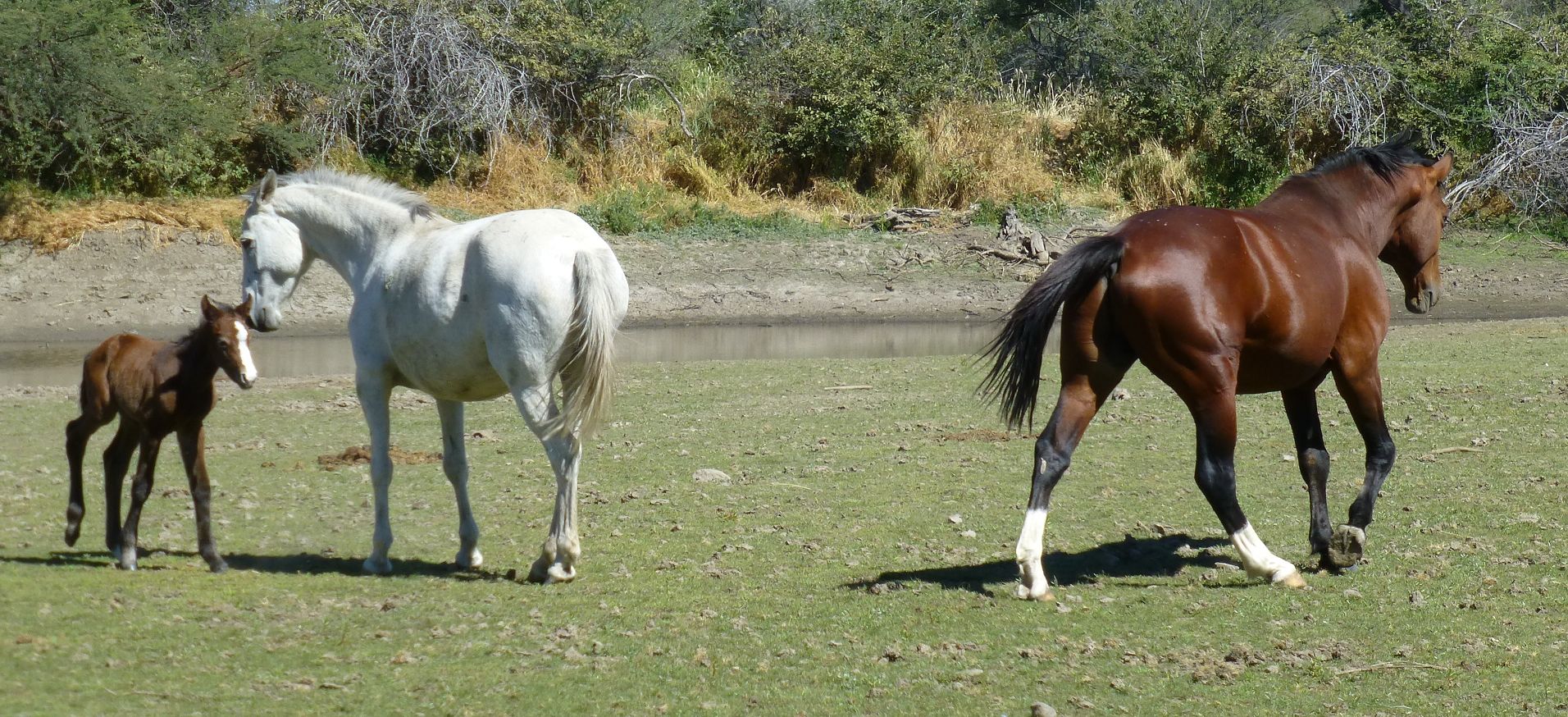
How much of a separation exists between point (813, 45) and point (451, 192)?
25.3ft

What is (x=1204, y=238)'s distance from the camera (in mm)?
6793

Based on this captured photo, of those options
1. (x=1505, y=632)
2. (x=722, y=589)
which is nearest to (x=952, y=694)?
(x=722, y=589)

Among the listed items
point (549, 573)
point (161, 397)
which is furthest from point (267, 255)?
point (549, 573)

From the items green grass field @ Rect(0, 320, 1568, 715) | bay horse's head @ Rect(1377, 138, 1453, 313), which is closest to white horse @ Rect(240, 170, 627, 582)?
green grass field @ Rect(0, 320, 1568, 715)

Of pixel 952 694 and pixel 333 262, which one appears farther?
pixel 333 262

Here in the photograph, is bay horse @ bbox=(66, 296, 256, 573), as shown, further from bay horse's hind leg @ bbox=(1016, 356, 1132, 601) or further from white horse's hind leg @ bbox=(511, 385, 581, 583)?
bay horse's hind leg @ bbox=(1016, 356, 1132, 601)

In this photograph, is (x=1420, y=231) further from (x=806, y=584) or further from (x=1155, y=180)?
(x=1155, y=180)

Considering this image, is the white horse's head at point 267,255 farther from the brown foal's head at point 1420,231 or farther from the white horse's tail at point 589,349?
the brown foal's head at point 1420,231

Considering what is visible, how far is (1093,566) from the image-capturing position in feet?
24.7

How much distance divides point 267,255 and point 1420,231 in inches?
257

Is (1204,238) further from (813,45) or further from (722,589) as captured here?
(813,45)

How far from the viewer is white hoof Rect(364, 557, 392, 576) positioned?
24.2 ft

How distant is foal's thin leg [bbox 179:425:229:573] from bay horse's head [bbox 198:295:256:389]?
391 millimetres

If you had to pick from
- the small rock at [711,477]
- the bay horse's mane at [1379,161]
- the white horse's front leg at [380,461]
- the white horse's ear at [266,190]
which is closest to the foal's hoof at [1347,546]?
the bay horse's mane at [1379,161]
